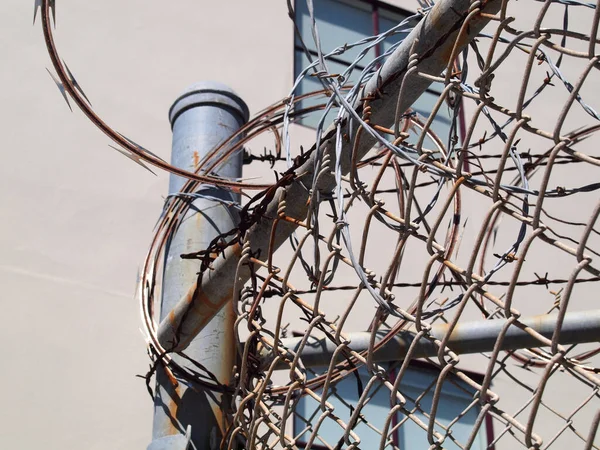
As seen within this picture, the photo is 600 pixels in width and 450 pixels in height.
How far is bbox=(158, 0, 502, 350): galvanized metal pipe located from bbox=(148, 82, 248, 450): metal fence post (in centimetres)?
16

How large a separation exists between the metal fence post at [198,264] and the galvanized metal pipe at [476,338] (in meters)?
0.41

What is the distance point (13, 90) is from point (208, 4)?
2.26m

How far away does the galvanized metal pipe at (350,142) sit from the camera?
2.76 m

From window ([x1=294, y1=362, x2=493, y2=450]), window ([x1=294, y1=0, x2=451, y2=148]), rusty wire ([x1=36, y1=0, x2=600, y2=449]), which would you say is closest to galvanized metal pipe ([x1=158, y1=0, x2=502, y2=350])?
rusty wire ([x1=36, y1=0, x2=600, y2=449])

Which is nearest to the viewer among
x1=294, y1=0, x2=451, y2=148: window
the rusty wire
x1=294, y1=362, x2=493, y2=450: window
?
the rusty wire

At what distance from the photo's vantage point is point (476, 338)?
3.17 metres

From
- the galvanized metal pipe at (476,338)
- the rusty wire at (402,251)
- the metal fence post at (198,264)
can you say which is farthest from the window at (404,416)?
the galvanized metal pipe at (476,338)

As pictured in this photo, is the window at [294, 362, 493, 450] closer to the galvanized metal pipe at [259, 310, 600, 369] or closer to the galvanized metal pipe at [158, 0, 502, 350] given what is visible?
the galvanized metal pipe at [158, 0, 502, 350]

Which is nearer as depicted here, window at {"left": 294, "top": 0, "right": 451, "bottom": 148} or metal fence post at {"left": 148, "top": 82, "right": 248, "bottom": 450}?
metal fence post at {"left": 148, "top": 82, "right": 248, "bottom": 450}

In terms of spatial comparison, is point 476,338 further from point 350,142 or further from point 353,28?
point 353,28

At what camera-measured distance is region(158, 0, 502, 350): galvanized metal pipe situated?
2.76 meters

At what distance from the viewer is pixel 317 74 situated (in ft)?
10.4

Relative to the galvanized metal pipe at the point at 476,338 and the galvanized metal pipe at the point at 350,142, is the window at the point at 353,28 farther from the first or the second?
the galvanized metal pipe at the point at 476,338

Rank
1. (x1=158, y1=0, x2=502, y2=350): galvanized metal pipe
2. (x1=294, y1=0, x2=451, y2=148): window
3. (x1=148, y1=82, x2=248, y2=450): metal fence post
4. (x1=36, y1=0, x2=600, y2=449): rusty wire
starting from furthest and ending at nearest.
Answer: (x1=294, y1=0, x2=451, y2=148): window
(x1=148, y1=82, x2=248, y2=450): metal fence post
(x1=158, y1=0, x2=502, y2=350): galvanized metal pipe
(x1=36, y1=0, x2=600, y2=449): rusty wire
